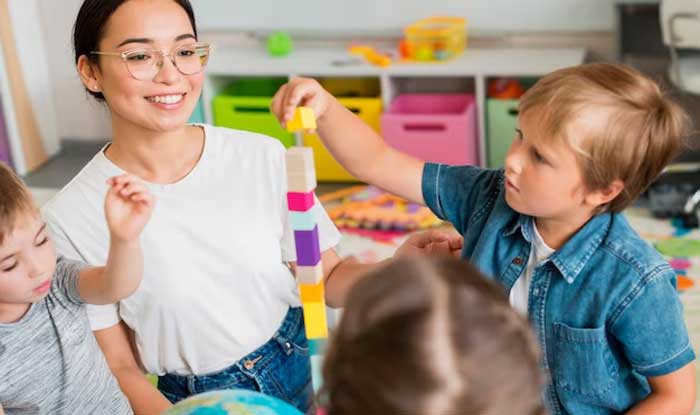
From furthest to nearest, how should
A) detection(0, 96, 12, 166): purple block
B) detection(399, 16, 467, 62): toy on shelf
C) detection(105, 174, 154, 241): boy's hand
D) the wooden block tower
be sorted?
detection(0, 96, 12, 166): purple block < detection(399, 16, 467, 62): toy on shelf < detection(105, 174, 154, 241): boy's hand < the wooden block tower

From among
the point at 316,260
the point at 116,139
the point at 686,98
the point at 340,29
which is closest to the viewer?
the point at 316,260

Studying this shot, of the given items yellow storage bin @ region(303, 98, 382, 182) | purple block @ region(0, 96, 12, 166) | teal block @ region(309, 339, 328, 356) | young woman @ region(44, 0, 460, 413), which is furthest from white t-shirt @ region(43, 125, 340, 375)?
purple block @ region(0, 96, 12, 166)

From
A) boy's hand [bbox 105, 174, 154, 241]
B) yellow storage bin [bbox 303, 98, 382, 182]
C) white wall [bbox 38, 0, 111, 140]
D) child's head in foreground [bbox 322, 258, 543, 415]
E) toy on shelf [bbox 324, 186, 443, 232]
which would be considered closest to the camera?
child's head in foreground [bbox 322, 258, 543, 415]

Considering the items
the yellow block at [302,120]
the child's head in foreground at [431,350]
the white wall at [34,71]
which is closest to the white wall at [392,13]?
the white wall at [34,71]

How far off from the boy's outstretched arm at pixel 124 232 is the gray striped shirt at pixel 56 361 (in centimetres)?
10

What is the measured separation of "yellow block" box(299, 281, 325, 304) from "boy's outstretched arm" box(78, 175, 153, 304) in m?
0.25

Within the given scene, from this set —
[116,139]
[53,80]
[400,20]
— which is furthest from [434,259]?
[53,80]

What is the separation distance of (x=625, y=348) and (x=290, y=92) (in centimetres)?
60

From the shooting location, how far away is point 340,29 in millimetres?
4227

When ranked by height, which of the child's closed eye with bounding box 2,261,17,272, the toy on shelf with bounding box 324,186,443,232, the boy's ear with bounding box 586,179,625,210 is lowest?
the toy on shelf with bounding box 324,186,443,232

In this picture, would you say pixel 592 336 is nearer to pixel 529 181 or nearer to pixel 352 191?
pixel 529 181

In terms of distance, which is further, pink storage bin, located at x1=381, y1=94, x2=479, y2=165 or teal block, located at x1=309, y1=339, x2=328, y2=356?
pink storage bin, located at x1=381, y1=94, x2=479, y2=165

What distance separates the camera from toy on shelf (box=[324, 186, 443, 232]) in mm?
3637

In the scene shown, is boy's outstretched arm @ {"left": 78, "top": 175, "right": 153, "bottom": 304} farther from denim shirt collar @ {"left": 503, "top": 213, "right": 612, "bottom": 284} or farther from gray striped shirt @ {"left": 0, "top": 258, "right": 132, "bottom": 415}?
denim shirt collar @ {"left": 503, "top": 213, "right": 612, "bottom": 284}
